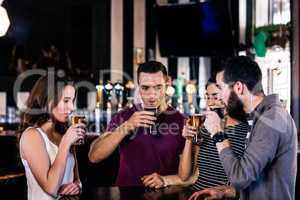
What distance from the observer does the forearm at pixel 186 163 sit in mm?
2650

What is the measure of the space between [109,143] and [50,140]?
1.38 ft

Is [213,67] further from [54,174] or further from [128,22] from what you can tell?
[54,174]

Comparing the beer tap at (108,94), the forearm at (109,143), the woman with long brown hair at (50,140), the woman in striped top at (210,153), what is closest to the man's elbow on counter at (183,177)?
the woman in striped top at (210,153)

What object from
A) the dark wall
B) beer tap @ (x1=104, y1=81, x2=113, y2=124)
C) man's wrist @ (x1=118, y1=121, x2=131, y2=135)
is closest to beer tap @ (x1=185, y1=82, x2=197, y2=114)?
beer tap @ (x1=104, y1=81, x2=113, y2=124)

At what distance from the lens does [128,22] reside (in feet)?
23.6

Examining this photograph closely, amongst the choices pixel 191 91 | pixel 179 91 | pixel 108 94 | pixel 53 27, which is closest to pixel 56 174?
pixel 108 94

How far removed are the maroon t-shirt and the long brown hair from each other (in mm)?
518

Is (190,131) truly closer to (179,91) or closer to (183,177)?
(183,177)

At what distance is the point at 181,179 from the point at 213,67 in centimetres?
455

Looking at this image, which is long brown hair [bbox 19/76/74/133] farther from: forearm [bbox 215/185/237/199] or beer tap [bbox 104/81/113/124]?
beer tap [bbox 104/81/113/124]

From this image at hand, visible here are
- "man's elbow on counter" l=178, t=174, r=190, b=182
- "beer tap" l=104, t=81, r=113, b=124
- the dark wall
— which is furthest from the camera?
the dark wall

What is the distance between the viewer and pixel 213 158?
261 centimetres

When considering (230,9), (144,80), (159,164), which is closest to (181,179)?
(159,164)

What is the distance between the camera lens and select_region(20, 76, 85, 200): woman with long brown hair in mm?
2285
